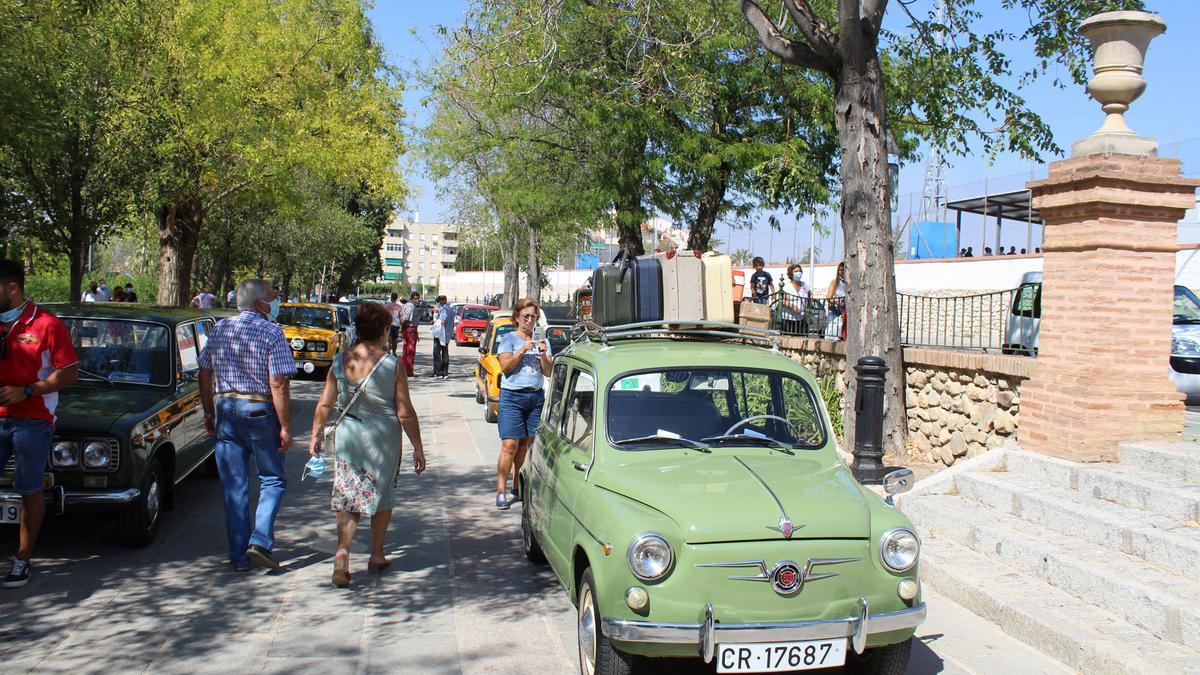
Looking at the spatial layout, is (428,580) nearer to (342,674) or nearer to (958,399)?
(342,674)

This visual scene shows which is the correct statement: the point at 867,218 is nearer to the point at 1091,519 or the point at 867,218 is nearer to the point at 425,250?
the point at 1091,519

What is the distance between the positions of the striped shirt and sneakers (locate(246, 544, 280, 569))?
3.33ft

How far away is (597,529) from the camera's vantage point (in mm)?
4680

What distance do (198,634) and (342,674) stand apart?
1.06 meters

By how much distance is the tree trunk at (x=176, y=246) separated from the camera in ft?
69.4

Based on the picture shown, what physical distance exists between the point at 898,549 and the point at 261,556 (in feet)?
13.4

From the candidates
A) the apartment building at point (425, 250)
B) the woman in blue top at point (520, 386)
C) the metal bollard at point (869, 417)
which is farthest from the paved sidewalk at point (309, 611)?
the apartment building at point (425, 250)

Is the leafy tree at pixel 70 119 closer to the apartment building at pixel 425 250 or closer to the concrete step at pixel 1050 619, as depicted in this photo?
the concrete step at pixel 1050 619

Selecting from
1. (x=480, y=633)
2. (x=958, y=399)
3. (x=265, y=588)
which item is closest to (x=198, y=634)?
(x=265, y=588)

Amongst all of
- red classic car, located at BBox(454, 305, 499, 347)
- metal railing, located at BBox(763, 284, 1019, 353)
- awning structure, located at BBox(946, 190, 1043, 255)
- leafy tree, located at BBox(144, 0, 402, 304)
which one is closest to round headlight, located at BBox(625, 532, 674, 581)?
metal railing, located at BBox(763, 284, 1019, 353)

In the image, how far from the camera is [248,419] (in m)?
6.52

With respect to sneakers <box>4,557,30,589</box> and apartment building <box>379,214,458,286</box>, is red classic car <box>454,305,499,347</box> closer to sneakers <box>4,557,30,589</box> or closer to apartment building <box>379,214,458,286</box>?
sneakers <box>4,557,30,589</box>

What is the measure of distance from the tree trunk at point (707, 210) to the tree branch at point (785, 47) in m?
7.23

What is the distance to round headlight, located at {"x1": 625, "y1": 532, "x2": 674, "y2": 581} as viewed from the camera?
428cm
